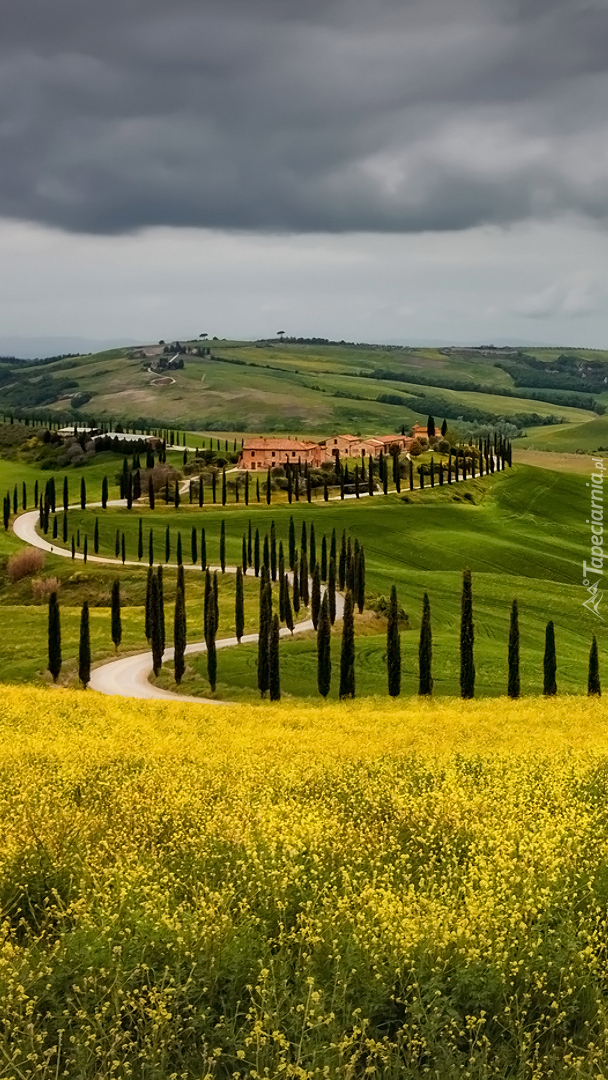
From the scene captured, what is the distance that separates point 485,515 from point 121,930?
184166 millimetres

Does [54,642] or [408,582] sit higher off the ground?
[54,642]

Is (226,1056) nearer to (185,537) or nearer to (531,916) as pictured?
(531,916)

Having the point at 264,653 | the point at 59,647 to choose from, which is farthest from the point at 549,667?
the point at 59,647

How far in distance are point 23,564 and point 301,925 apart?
139755 millimetres

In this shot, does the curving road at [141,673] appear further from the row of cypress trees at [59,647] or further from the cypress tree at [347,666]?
the cypress tree at [347,666]

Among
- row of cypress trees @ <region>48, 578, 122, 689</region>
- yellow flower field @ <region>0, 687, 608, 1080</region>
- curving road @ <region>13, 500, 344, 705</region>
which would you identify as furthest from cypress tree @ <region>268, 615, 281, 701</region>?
yellow flower field @ <region>0, 687, 608, 1080</region>

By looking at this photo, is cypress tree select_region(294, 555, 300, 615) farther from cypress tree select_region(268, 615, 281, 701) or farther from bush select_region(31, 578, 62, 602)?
cypress tree select_region(268, 615, 281, 701)

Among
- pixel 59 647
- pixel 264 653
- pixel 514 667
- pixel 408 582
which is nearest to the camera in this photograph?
pixel 514 667

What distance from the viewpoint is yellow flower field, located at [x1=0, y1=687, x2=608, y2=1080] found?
11719 millimetres

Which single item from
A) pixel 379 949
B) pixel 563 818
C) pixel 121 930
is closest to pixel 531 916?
pixel 379 949

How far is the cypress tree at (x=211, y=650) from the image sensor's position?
8669 centimetres

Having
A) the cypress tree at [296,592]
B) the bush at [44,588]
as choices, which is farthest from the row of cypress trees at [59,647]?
the bush at [44,588]

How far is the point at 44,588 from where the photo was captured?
454ft

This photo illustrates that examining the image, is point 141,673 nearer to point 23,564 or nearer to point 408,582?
point 408,582
